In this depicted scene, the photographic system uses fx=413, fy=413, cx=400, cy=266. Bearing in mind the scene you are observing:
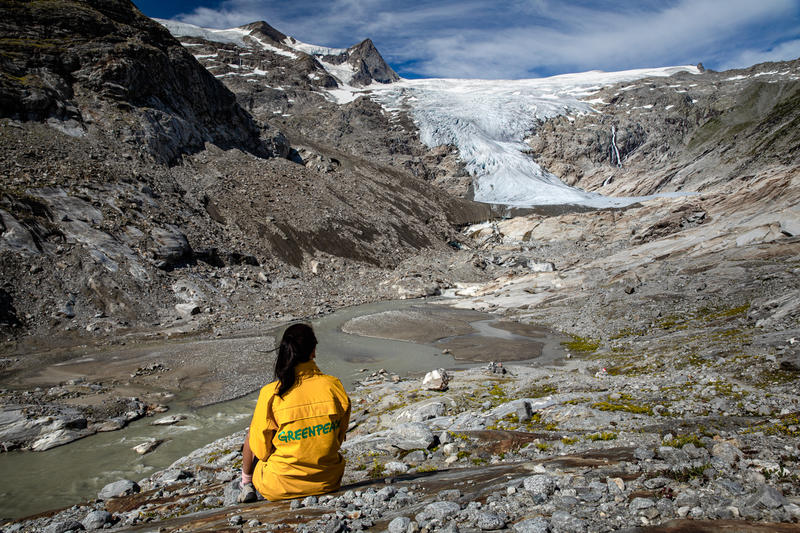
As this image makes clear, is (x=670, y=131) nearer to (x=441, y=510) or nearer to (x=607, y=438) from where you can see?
(x=607, y=438)

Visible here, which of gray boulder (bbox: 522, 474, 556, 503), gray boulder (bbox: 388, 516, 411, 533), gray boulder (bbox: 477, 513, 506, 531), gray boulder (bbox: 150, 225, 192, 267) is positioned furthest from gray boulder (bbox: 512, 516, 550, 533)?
gray boulder (bbox: 150, 225, 192, 267)

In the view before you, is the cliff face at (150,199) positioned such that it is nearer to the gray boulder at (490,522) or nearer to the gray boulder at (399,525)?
the gray boulder at (399,525)

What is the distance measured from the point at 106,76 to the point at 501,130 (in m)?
119

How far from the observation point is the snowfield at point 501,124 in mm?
116250

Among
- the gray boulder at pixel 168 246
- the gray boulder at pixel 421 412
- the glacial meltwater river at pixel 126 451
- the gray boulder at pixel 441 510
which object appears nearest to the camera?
the gray boulder at pixel 441 510

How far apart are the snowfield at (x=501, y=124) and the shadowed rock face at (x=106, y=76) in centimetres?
7673

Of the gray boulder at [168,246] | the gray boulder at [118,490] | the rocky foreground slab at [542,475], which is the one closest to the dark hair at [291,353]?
the rocky foreground slab at [542,475]

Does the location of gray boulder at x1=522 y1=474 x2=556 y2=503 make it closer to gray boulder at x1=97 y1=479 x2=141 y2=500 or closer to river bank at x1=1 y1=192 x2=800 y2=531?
river bank at x1=1 y1=192 x2=800 y2=531

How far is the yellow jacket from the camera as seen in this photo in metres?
4.86

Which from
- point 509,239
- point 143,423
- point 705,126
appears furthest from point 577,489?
point 705,126

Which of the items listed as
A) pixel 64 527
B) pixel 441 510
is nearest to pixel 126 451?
pixel 64 527

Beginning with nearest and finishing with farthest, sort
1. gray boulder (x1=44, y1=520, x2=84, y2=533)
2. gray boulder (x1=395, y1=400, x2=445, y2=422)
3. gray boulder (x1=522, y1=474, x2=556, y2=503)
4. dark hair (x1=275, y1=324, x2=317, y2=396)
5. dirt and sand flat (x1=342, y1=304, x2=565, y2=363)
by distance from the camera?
gray boulder (x1=522, y1=474, x2=556, y2=503) < dark hair (x1=275, y1=324, x2=317, y2=396) < gray boulder (x1=44, y1=520, x2=84, y2=533) < gray boulder (x1=395, y1=400, x2=445, y2=422) < dirt and sand flat (x1=342, y1=304, x2=565, y2=363)

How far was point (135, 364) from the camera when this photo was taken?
67.5 ft

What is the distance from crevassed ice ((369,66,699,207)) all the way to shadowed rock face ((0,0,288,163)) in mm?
77032
